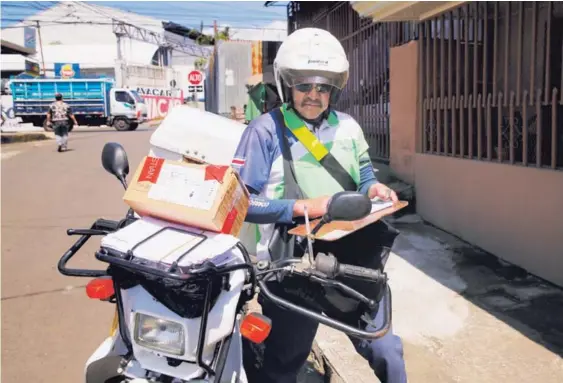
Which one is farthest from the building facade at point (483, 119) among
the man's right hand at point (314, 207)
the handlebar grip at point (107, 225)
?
the handlebar grip at point (107, 225)

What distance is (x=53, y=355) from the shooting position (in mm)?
3795

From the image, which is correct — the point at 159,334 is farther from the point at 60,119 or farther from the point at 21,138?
the point at 21,138

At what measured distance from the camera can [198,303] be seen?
5.42 feet

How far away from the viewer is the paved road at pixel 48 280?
374cm

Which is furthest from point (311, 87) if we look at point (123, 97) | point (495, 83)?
point (123, 97)

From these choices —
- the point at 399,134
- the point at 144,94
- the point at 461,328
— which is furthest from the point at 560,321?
the point at 144,94

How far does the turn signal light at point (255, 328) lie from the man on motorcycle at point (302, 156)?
0.50m

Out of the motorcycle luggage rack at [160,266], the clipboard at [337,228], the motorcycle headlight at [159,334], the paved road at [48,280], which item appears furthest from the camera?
the paved road at [48,280]

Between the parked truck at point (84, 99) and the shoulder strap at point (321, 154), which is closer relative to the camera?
the shoulder strap at point (321, 154)

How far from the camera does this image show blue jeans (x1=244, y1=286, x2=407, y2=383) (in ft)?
7.65

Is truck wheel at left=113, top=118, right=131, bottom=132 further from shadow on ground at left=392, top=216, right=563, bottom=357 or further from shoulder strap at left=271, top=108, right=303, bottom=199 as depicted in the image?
shoulder strap at left=271, top=108, right=303, bottom=199

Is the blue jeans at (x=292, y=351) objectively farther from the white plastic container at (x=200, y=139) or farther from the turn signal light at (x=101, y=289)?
the turn signal light at (x=101, y=289)

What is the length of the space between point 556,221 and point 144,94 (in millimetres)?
36039

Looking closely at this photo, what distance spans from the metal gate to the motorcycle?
20.0ft
